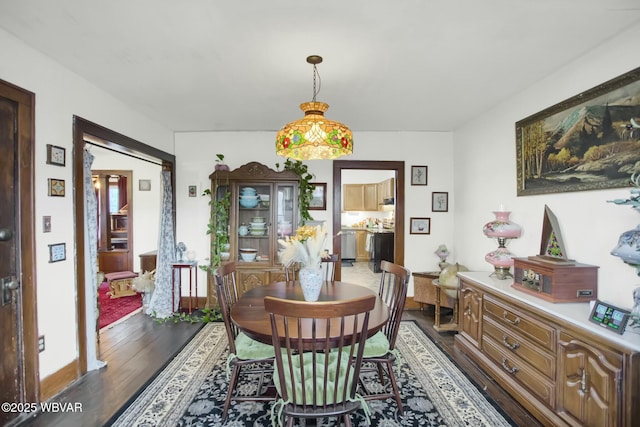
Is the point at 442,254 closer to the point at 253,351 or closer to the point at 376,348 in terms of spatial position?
the point at 376,348

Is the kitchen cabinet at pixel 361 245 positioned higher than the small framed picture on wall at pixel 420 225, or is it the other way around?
the small framed picture on wall at pixel 420 225

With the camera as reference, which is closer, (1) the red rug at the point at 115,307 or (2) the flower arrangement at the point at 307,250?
(2) the flower arrangement at the point at 307,250

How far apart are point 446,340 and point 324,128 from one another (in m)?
2.61

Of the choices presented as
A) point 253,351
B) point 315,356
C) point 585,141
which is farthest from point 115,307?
point 585,141

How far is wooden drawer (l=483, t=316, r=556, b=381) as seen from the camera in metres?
2.04

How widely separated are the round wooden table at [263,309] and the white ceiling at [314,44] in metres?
1.69

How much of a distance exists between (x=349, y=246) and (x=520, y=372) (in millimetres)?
6003

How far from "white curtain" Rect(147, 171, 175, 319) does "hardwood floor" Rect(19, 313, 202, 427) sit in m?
0.19

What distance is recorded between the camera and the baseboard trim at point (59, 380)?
2.25 metres

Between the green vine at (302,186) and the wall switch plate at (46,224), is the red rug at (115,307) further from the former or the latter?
the green vine at (302,186)

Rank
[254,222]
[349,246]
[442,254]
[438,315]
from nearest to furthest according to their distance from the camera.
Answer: [438,315] → [254,222] → [442,254] → [349,246]

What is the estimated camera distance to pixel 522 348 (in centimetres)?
228

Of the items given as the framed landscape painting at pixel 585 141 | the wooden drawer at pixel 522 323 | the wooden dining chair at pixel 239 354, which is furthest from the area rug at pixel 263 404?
the framed landscape painting at pixel 585 141

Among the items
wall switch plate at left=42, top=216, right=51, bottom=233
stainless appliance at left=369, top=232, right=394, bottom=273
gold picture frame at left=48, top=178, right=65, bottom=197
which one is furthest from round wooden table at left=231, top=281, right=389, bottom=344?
stainless appliance at left=369, top=232, right=394, bottom=273
